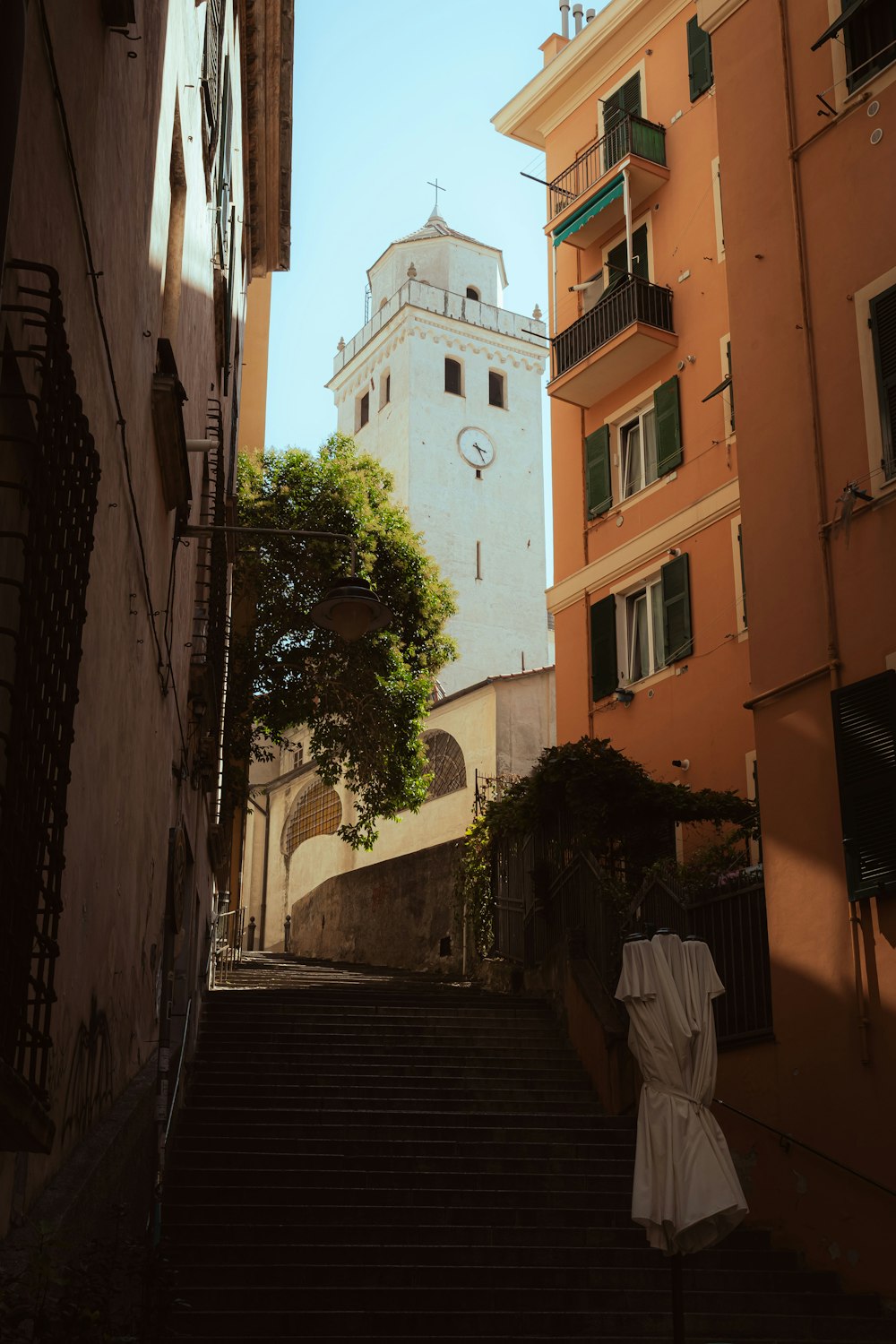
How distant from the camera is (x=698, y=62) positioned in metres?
21.2

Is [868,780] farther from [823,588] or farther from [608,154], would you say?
[608,154]

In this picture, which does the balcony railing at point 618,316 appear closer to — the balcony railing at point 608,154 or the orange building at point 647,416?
the orange building at point 647,416

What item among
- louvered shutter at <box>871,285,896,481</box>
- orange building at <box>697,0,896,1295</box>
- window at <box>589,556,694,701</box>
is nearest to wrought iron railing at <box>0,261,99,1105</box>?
orange building at <box>697,0,896,1295</box>

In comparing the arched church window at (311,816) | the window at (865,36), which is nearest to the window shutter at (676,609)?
the window at (865,36)

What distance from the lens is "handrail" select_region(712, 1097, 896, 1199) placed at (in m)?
9.83

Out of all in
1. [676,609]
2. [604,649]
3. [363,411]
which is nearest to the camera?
[676,609]

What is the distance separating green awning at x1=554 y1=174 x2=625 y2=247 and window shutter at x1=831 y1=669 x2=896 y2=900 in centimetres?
1258

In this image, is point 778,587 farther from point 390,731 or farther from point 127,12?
point 390,731

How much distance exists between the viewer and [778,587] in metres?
12.0

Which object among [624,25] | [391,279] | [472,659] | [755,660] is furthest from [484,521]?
[755,660]

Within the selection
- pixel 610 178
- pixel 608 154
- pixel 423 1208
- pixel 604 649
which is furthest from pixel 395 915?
pixel 423 1208

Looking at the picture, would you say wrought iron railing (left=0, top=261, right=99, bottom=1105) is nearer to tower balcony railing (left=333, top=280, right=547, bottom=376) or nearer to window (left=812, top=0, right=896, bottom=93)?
window (left=812, top=0, right=896, bottom=93)

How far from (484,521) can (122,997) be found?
149 ft

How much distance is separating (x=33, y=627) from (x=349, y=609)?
638cm
